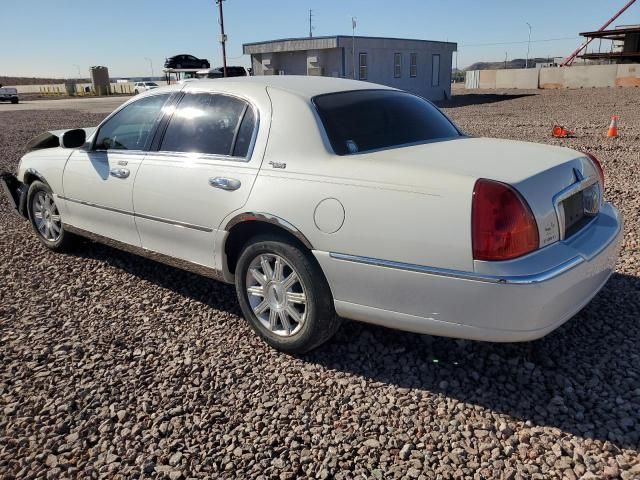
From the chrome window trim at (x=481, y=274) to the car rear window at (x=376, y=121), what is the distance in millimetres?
717

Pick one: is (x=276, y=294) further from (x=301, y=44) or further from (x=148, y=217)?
(x=301, y=44)

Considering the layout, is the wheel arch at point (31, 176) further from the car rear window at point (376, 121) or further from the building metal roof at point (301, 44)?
the building metal roof at point (301, 44)

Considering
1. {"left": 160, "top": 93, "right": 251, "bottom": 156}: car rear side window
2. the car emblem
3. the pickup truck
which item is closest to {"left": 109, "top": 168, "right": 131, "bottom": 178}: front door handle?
{"left": 160, "top": 93, "right": 251, "bottom": 156}: car rear side window

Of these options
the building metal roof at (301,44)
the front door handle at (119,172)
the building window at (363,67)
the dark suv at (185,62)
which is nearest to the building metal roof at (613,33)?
the building metal roof at (301,44)

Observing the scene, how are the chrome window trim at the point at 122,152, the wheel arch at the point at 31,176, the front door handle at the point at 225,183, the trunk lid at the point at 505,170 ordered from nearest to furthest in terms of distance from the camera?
the trunk lid at the point at 505,170 < the front door handle at the point at 225,183 < the chrome window trim at the point at 122,152 < the wheel arch at the point at 31,176

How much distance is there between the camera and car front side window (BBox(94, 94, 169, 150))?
4086 mm

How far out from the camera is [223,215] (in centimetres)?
337

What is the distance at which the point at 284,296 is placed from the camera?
325 cm

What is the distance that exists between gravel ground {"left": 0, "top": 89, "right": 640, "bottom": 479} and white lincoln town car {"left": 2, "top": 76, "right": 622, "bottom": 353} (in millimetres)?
403

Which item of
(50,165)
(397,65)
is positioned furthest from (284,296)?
(397,65)

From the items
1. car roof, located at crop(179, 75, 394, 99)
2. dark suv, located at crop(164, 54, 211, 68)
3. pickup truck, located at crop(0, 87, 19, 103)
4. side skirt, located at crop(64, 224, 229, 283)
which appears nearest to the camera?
car roof, located at crop(179, 75, 394, 99)

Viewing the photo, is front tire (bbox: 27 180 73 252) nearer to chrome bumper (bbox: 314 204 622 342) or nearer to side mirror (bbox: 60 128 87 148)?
side mirror (bbox: 60 128 87 148)

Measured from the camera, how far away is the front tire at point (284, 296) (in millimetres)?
3047

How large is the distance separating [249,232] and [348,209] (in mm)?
871
